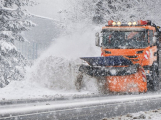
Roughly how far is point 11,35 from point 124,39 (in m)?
7.18

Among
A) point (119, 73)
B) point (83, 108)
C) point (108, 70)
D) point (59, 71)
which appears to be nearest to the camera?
point (83, 108)

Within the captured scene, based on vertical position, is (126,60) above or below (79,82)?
above

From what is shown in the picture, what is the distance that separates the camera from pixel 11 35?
1648cm

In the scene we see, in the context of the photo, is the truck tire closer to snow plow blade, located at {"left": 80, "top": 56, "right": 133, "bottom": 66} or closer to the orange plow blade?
snow plow blade, located at {"left": 80, "top": 56, "right": 133, "bottom": 66}

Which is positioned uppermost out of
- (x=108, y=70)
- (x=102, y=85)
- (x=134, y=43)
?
(x=134, y=43)

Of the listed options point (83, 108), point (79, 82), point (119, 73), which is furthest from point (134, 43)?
point (83, 108)

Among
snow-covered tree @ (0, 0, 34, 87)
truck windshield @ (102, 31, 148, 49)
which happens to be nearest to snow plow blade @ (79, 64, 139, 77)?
truck windshield @ (102, 31, 148, 49)

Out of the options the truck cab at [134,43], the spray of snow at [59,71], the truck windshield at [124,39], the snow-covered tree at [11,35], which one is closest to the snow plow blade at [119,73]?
the truck cab at [134,43]

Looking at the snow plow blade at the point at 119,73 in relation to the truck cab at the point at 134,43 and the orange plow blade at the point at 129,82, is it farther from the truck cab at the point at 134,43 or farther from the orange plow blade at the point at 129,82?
the truck cab at the point at 134,43

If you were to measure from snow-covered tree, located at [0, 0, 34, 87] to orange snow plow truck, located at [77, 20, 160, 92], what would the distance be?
5783 mm

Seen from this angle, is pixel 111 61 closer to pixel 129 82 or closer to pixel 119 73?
pixel 119 73

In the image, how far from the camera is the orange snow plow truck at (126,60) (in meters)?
11.1

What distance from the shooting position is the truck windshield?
11.8 metres

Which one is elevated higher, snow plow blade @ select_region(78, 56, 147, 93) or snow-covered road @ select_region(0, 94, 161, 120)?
snow plow blade @ select_region(78, 56, 147, 93)
